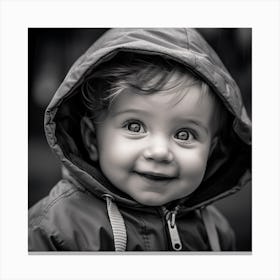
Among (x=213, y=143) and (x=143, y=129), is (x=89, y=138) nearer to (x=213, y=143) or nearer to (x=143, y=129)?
(x=143, y=129)

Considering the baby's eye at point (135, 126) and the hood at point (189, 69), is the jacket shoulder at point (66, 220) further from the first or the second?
the baby's eye at point (135, 126)

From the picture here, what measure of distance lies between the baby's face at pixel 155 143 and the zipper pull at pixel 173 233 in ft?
0.15

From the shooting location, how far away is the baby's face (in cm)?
124

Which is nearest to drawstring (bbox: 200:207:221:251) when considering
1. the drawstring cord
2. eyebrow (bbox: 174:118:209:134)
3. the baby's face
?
the drawstring cord

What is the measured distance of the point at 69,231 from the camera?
125cm

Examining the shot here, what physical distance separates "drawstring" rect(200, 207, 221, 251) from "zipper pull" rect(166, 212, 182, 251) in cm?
9

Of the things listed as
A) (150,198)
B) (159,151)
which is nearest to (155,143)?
(159,151)

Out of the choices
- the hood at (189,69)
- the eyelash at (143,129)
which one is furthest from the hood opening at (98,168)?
the eyelash at (143,129)

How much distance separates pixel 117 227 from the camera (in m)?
1.27

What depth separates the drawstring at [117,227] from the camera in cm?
127

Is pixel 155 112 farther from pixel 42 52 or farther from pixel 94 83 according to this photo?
pixel 42 52

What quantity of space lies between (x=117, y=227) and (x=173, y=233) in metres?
0.13
